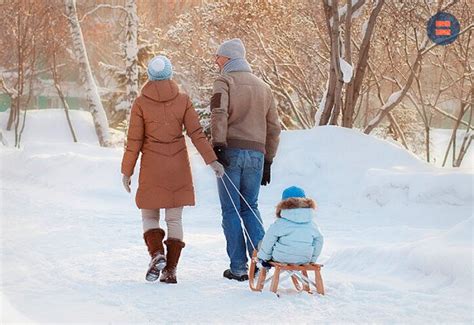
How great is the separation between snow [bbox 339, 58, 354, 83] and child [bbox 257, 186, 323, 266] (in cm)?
779

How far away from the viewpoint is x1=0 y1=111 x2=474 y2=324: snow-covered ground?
4.84 meters

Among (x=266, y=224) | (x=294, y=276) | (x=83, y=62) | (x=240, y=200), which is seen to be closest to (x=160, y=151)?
(x=240, y=200)

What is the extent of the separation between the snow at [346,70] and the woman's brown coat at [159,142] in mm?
7340

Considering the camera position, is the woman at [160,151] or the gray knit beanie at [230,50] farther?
the gray knit beanie at [230,50]

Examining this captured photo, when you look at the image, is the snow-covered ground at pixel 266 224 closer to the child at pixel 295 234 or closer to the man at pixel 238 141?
the child at pixel 295 234

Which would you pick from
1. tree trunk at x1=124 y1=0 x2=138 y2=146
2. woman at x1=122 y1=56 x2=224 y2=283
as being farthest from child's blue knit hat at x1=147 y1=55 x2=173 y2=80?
tree trunk at x1=124 y1=0 x2=138 y2=146

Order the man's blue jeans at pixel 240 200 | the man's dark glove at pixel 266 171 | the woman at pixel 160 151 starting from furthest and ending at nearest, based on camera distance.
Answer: the man's dark glove at pixel 266 171
the man's blue jeans at pixel 240 200
the woman at pixel 160 151

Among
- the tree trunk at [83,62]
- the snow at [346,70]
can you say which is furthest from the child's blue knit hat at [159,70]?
the tree trunk at [83,62]

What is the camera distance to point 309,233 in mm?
5141

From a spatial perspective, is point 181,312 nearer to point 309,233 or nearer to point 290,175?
point 309,233

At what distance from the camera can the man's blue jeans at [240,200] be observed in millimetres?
5801

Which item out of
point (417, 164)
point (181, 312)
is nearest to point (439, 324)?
point (181, 312)

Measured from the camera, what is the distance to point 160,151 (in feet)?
18.7

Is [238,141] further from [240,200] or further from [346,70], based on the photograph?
[346,70]
